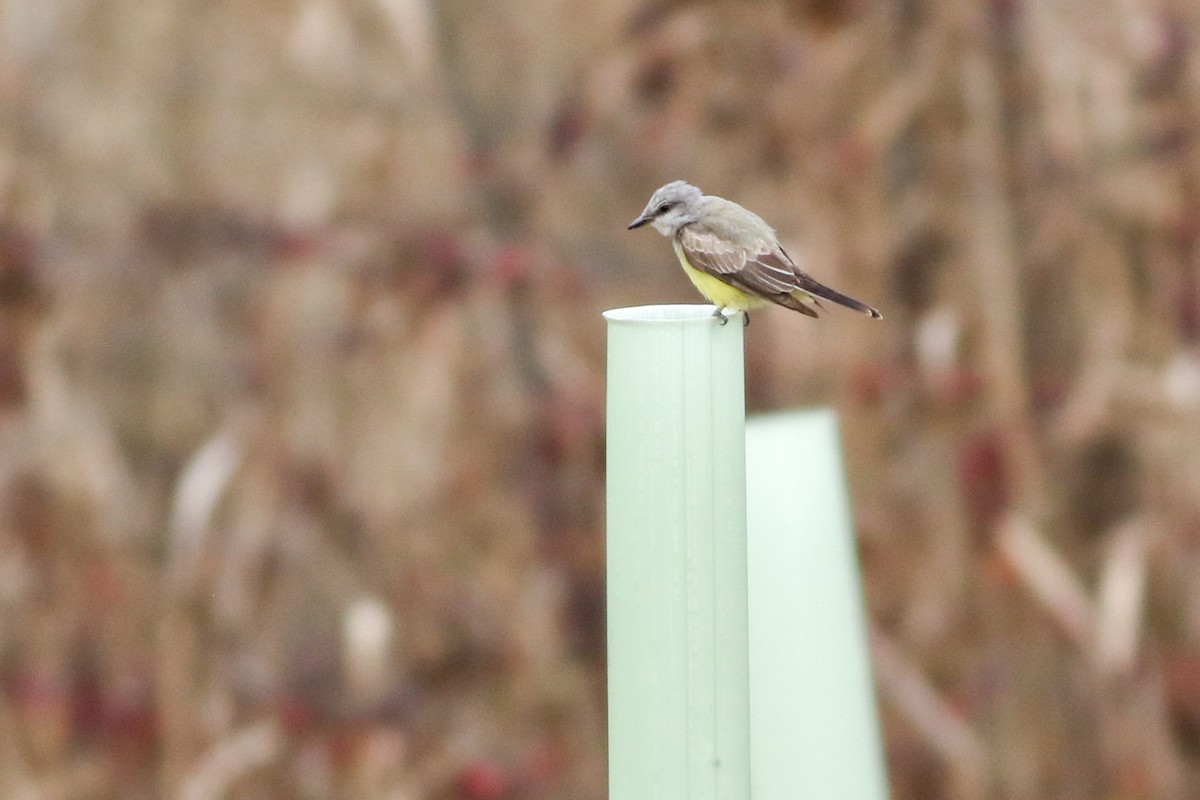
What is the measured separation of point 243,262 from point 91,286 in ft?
1.26

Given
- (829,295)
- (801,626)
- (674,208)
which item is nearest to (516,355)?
(674,208)

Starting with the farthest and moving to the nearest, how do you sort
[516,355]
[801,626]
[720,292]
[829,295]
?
[516,355] < [720,292] < [829,295] < [801,626]

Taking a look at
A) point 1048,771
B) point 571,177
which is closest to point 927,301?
point 571,177

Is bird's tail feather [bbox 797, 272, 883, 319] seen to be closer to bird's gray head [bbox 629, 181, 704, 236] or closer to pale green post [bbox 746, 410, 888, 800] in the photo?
bird's gray head [bbox 629, 181, 704, 236]

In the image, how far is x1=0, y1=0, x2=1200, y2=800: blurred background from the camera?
333cm

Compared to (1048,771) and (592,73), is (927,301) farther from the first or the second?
(1048,771)

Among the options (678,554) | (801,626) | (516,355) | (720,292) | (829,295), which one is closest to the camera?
(678,554)

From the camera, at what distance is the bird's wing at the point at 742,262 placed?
6.10 feet

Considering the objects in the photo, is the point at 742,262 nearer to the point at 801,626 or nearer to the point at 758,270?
the point at 758,270

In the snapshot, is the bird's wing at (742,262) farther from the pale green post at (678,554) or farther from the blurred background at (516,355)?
the blurred background at (516,355)

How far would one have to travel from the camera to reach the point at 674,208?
2.00m

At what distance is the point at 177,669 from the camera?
3.48 meters

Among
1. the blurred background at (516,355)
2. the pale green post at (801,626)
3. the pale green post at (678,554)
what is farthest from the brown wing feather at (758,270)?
the blurred background at (516,355)

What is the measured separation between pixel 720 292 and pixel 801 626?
0.69 metres
